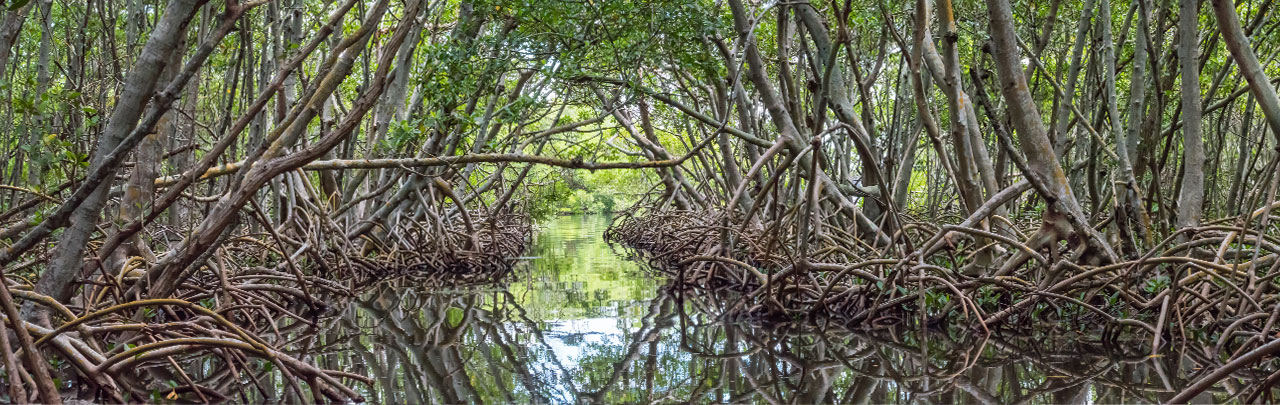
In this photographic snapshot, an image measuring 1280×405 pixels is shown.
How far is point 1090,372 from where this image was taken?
3.10 m

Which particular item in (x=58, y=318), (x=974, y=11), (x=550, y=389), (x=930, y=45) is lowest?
(x=550, y=389)

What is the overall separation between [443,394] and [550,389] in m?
0.35

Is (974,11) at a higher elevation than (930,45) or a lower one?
higher

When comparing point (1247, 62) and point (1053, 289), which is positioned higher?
point (1247, 62)

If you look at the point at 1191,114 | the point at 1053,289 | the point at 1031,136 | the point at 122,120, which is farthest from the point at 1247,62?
the point at 122,120

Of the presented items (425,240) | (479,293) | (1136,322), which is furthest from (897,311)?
(425,240)

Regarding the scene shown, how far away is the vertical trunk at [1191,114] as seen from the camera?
3.94m

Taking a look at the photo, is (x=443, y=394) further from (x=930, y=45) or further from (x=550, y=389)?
(x=930, y=45)

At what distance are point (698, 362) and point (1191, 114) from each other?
2505mm

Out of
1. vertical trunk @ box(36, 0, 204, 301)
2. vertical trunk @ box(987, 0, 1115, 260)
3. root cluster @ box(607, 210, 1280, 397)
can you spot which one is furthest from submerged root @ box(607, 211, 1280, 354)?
vertical trunk @ box(36, 0, 204, 301)

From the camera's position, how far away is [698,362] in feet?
11.4

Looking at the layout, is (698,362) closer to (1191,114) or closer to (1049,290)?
(1049,290)

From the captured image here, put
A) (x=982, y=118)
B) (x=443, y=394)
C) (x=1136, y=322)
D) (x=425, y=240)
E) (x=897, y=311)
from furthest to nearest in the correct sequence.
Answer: (x=982, y=118) < (x=425, y=240) < (x=897, y=311) < (x=1136, y=322) < (x=443, y=394)

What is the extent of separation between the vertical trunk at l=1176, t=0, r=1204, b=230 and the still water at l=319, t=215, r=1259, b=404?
859mm
